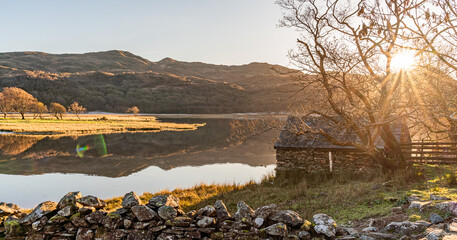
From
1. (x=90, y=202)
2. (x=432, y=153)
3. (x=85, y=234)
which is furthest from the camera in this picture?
(x=432, y=153)

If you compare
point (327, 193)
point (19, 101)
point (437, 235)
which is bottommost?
point (327, 193)

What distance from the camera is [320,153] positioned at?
1714 cm

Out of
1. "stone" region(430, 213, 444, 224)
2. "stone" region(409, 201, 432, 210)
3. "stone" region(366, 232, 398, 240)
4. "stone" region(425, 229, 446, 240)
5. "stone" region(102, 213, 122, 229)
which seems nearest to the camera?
"stone" region(425, 229, 446, 240)

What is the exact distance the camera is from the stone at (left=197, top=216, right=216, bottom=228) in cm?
584

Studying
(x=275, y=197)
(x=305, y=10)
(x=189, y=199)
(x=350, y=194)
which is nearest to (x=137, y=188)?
(x=189, y=199)

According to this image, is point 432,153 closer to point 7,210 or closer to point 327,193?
point 327,193

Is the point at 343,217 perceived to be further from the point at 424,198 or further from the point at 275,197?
the point at 275,197

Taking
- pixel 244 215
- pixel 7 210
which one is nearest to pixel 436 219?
pixel 244 215

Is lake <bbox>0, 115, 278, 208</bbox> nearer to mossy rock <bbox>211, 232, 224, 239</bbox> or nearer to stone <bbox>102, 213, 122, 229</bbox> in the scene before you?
stone <bbox>102, 213, 122, 229</bbox>

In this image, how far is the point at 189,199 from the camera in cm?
1300

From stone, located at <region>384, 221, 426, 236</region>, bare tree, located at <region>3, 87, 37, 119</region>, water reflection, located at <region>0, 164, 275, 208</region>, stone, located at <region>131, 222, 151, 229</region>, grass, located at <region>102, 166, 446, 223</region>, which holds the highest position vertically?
bare tree, located at <region>3, 87, 37, 119</region>

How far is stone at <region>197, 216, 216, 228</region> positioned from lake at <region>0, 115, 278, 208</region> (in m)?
9.78

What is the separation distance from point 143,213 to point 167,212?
52 centimetres

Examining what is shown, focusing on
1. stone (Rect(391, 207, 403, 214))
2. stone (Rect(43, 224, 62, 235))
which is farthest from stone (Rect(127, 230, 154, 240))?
stone (Rect(391, 207, 403, 214))
